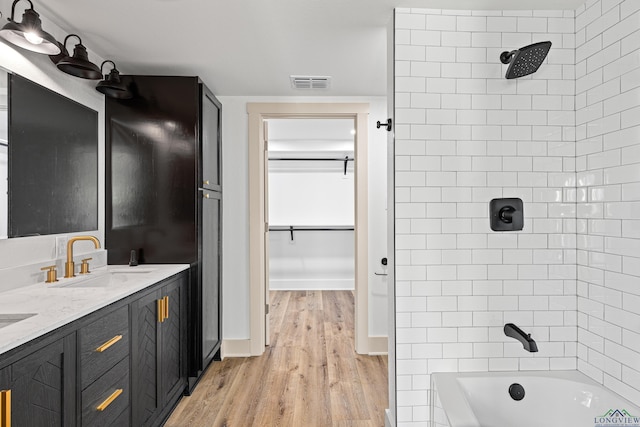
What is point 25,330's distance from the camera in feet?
3.60

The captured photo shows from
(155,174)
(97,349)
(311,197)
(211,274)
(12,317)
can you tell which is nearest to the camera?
(12,317)

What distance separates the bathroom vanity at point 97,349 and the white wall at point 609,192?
2279 mm

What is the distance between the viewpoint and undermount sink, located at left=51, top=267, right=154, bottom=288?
1.87 metres

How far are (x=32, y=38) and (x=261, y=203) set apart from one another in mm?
1902

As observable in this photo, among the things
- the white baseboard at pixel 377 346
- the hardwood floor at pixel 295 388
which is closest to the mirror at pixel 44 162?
the hardwood floor at pixel 295 388

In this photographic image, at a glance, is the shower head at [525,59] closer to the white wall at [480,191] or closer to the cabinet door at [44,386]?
the white wall at [480,191]

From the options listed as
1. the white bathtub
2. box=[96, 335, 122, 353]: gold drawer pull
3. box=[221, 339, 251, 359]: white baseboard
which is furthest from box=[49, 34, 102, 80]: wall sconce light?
the white bathtub

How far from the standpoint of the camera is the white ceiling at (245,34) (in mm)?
1761

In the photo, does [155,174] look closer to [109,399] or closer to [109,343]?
[109,343]

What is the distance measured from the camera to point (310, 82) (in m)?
2.80

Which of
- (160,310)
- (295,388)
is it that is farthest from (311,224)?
(160,310)

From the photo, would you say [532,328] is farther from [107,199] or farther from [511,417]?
[107,199]

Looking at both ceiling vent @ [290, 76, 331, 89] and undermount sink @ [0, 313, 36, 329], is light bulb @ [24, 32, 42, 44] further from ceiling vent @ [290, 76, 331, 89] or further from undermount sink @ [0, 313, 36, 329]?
ceiling vent @ [290, 76, 331, 89]

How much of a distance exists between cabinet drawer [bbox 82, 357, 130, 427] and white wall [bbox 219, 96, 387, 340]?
1.44 meters
